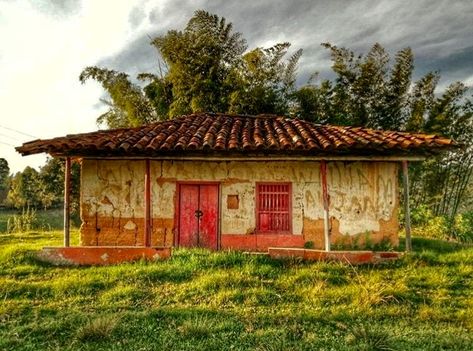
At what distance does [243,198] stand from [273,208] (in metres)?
0.80

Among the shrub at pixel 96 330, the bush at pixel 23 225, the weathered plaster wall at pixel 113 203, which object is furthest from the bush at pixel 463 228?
the bush at pixel 23 225

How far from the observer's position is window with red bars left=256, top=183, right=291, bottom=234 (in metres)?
10.7

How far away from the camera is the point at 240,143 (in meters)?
9.59

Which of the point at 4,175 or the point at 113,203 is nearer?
the point at 113,203

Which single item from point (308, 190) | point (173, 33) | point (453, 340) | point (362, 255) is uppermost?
point (173, 33)

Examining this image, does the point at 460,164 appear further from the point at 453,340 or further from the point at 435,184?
the point at 453,340

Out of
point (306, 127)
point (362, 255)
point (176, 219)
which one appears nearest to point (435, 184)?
point (306, 127)

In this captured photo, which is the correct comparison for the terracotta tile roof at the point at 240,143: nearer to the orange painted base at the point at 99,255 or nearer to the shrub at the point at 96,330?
the orange painted base at the point at 99,255

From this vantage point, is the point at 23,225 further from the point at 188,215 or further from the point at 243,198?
the point at 243,198

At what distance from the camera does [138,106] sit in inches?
648

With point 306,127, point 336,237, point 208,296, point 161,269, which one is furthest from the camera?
point 306,127

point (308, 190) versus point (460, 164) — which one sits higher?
point (460, 164)

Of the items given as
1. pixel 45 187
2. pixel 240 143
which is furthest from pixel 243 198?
pixel 45 187

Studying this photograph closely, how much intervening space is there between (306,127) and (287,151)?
2.32 m
